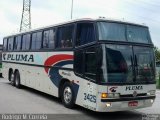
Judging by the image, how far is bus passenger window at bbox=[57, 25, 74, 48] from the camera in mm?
12243

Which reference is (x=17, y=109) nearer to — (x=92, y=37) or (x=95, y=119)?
(x=95, y=119)

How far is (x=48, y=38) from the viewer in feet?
46.8

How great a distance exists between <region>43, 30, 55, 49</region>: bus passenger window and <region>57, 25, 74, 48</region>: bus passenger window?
1.95 feet

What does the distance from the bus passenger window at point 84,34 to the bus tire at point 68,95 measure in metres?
→ 1.62

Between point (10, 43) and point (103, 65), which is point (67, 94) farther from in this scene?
point (10, 43)

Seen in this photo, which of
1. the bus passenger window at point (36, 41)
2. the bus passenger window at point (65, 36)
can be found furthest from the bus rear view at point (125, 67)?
the bus passenger window at point (36, 41)

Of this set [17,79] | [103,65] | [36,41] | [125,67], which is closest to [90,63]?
[103,65]

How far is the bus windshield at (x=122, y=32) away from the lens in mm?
10539

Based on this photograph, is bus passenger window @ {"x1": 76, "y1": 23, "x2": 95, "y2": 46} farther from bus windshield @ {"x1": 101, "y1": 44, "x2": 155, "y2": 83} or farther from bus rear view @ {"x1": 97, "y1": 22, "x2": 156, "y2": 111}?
bus windshield @ {"x1": 101, "y1": 44, "x2": 155, "y2": 83}

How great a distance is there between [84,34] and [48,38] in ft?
10.7

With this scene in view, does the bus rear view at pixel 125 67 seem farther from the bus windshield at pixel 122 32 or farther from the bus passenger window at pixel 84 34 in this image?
the bus passenger window at pixel 84 34

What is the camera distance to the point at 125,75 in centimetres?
1041

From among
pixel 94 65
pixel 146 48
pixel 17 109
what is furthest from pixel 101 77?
pixel 17 109

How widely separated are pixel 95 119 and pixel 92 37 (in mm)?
2480
